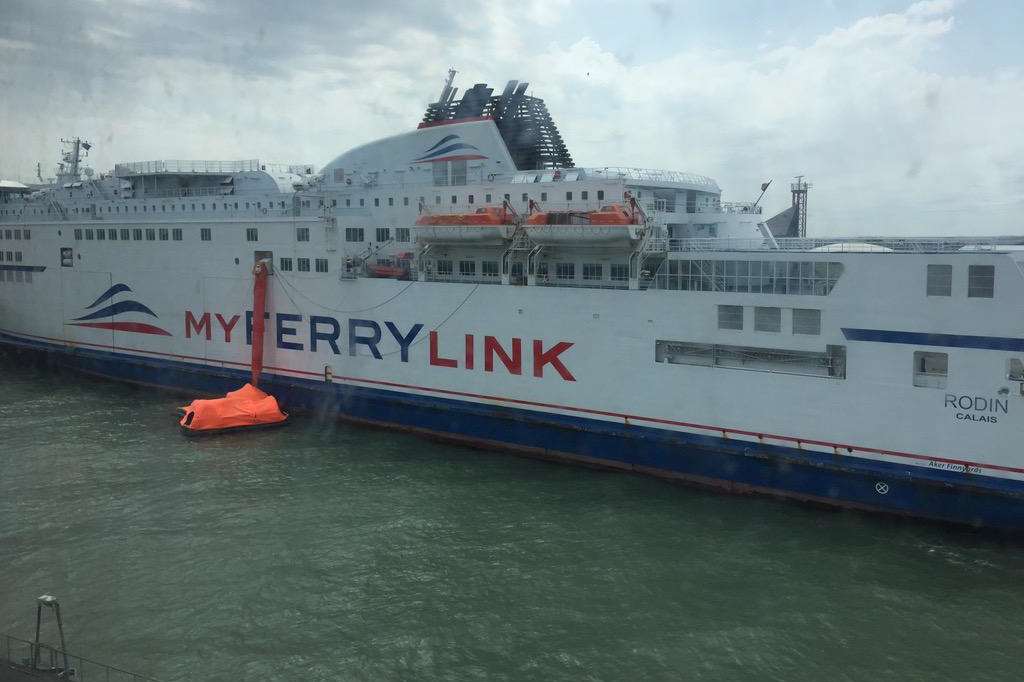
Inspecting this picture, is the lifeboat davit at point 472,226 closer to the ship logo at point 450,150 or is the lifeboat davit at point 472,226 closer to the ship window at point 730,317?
the ship logo at point 450,150

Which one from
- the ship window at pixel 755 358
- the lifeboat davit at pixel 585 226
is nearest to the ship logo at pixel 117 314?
the lifeboat davit at pixel 585 226

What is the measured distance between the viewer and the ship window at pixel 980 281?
12.1 meters

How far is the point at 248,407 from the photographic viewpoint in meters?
19.2

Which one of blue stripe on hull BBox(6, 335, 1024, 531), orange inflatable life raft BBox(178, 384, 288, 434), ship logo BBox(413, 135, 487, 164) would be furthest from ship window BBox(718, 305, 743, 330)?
orange inflatable life raft BBox(178, 384, 288, 434)

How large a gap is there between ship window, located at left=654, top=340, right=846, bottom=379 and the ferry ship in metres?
0.04

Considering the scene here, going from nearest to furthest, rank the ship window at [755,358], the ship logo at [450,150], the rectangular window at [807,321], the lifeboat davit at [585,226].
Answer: the ship window at [755,358], the rectangular window at [807,321], the lifeboat davit at [585,226], the ship logo at [450,150]

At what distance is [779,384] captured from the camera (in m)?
13.7

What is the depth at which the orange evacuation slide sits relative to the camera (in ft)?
60.3

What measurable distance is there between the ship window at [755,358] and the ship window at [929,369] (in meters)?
1.09

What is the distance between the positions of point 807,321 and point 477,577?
23.4ft

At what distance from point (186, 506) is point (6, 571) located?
9.67 feet

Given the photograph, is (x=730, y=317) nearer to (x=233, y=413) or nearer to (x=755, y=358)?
(x=755, y=358)

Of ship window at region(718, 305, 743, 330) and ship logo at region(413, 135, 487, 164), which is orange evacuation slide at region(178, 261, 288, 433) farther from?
ship window at region(718, 305, 743, 330)

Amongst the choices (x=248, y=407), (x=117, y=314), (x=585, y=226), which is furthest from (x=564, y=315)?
(x=117, y=314)
